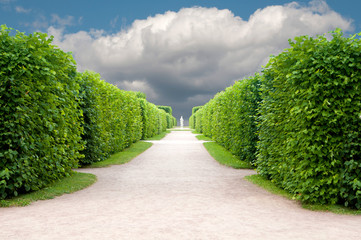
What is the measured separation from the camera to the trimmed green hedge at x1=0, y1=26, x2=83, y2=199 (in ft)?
23.2

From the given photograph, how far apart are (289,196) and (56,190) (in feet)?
19.6

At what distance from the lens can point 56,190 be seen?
26.6 ft

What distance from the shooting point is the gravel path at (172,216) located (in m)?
5.01

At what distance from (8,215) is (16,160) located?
4.59 feet

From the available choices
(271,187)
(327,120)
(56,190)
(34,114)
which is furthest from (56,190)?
(327,120)

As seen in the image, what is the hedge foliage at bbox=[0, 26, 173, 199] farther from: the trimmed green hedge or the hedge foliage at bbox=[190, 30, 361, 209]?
the hedge foliage at bbox=[190, 30, 361, 209]

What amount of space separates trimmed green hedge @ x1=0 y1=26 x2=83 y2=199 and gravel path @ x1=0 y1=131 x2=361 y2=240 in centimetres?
89

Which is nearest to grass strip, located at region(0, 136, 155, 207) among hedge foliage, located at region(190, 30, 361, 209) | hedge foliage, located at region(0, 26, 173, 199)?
hedge foliage, located at region(0, 26, 173, 199)

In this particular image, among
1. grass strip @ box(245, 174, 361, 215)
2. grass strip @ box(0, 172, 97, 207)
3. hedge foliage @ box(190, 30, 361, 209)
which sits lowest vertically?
grass strip @ box(245, 174, 361, 215)

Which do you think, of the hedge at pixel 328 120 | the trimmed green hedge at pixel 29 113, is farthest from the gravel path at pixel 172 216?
the trimmed green hedge at pixel 29 113

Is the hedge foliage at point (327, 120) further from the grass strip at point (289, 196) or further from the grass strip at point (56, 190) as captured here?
the grass strip at point (56, 190)

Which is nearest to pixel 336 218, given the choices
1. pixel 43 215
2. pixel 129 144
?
pixel 43 215

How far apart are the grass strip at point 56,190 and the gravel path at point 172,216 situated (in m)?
0.26

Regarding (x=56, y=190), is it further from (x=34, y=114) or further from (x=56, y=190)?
(x=34, y=114)
